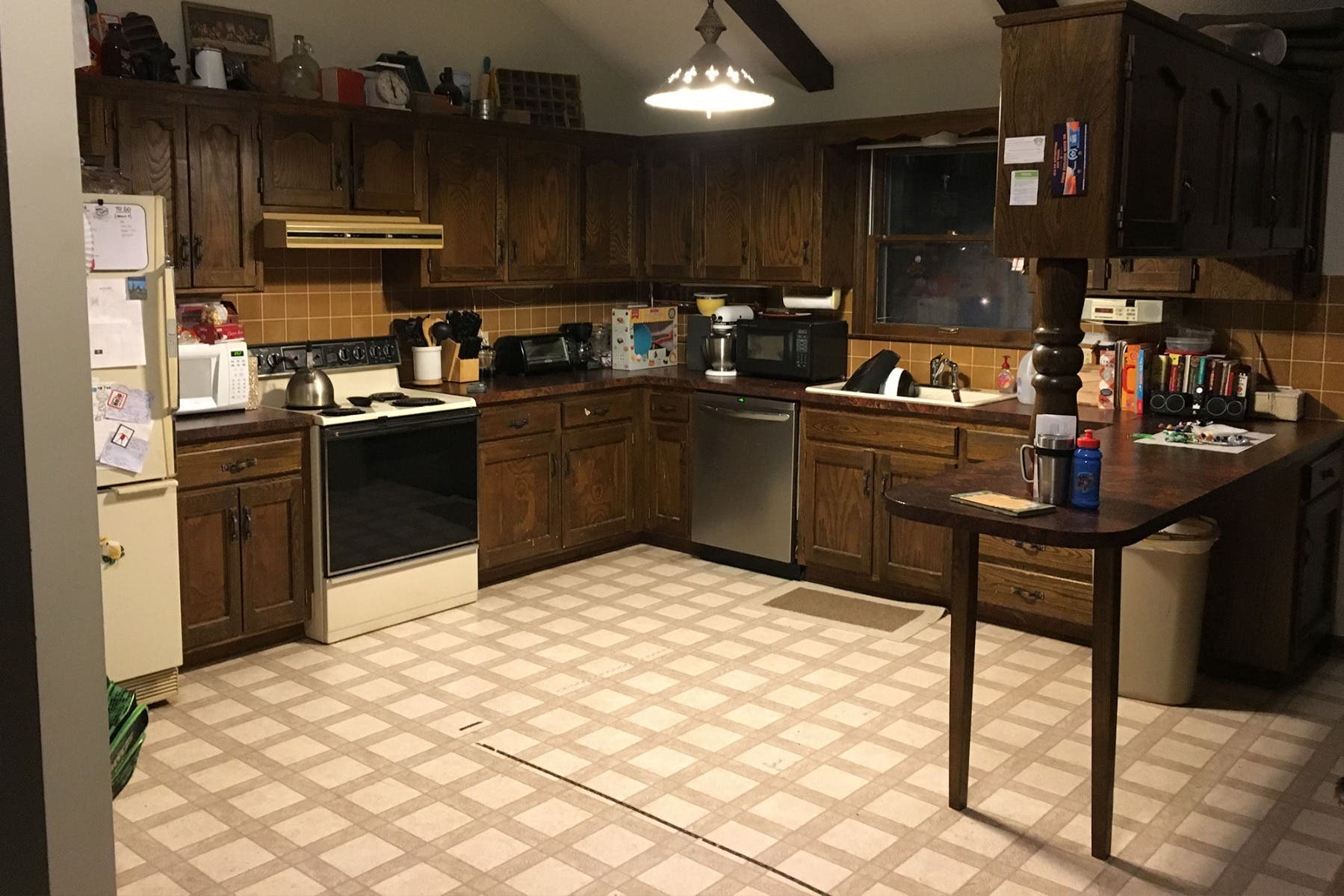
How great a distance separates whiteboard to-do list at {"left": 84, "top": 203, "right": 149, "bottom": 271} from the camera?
3.73m

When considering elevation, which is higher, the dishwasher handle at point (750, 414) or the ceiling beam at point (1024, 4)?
the ceiling beam at point (1024, 4)

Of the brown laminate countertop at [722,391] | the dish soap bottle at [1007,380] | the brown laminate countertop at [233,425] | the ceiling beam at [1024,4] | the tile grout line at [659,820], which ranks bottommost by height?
the tile grout line at [659,820]

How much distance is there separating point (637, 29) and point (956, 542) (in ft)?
12.9

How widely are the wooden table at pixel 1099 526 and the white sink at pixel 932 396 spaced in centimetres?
127

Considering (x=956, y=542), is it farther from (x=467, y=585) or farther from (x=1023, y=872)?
(x=467, y=585)

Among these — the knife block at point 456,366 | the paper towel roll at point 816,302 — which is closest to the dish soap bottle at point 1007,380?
the paper towel roll at point 816,302

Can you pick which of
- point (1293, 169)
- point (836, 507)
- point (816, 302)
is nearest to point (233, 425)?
point (836, 507)

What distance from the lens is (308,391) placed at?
15.8 ft

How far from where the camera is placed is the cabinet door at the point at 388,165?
512cm

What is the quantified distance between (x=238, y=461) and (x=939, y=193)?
3478mm

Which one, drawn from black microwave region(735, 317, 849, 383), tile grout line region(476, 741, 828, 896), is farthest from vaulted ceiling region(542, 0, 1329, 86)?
tile grout line region(476, 741, 828, 896)

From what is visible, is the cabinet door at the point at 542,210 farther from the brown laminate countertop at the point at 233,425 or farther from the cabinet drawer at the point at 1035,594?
the cabinet drawer at the point at 1035,594

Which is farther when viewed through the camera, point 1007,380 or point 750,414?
point 750,414

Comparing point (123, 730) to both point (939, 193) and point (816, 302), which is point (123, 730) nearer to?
point (816, 302)
